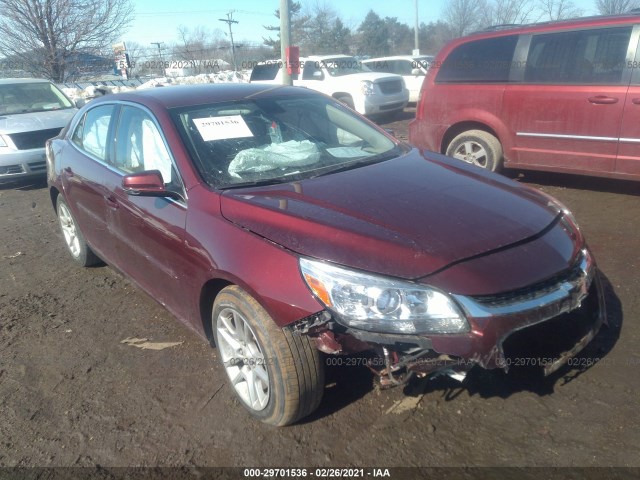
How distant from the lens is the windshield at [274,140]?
124 inches

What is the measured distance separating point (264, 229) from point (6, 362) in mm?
2183

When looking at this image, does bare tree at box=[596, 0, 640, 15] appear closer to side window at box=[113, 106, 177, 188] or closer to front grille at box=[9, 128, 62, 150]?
front grille at box=[9, 128, 62, 150]

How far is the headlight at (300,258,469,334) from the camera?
7.21 ft

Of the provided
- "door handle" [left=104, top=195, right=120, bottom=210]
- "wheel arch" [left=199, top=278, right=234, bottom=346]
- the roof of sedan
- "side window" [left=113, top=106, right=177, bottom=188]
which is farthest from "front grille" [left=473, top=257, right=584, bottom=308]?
"door handle" [left=104, top=195, right=120, bottom=210]

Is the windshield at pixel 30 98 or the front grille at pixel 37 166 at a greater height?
the windshield at pixel 30 98

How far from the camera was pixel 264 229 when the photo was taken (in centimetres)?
255

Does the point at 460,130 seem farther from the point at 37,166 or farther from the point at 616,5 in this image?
the point at 616,5

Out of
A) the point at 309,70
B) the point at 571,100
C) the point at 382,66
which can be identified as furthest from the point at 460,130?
the point at 382,66

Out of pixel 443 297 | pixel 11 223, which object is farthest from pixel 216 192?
pixel 11 223

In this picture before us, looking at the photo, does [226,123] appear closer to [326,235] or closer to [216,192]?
[216,192]

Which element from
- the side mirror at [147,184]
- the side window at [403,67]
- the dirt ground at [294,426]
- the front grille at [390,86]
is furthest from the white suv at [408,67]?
the side mirror at [147,184]

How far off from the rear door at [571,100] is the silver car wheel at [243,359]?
443 centimetres

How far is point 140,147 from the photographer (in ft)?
11.6

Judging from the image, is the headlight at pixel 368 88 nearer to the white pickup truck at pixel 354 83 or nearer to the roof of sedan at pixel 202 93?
the white pickup truck at pixel 354 83
